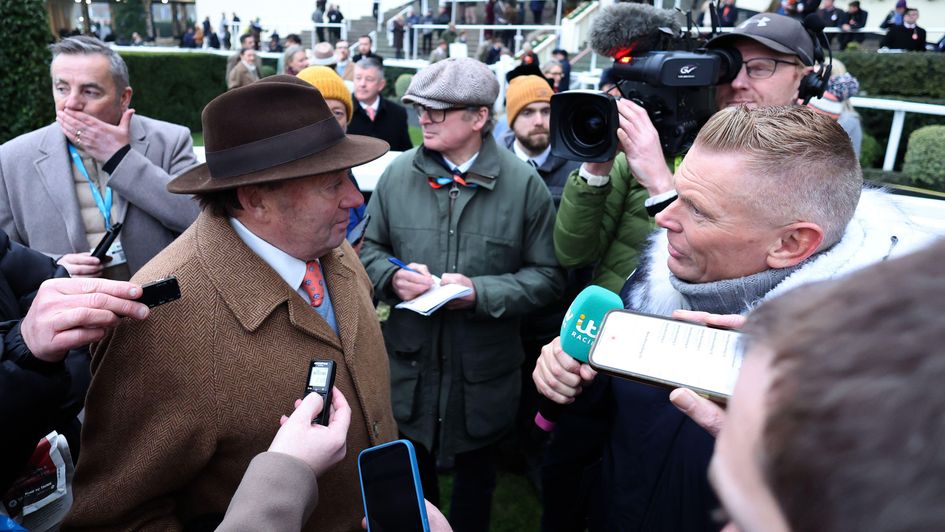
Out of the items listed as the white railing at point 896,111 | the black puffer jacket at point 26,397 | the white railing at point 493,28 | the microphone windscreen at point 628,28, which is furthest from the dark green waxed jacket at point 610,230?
the white railing at point 493,28

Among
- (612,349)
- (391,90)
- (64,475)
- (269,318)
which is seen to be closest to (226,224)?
(269,318)

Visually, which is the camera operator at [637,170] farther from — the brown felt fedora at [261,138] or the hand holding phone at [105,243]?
the hand holding phone at [105,243]

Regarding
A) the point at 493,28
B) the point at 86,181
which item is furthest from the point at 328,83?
the point at 493,28

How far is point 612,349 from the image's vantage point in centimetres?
130

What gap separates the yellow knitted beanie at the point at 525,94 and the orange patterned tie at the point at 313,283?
8.34ft

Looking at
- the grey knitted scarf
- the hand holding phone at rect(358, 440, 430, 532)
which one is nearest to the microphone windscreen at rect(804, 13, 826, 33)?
the grey knitted scarf

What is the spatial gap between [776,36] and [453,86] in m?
1.37

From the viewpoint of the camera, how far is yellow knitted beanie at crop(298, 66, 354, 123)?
163 inches

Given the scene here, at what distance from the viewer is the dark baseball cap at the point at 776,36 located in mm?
2426

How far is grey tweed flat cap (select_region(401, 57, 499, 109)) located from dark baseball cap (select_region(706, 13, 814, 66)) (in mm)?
1043

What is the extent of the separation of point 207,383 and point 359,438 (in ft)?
1.65

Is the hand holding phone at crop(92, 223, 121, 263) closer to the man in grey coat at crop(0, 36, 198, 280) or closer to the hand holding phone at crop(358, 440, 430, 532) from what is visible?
the man in grey coat at crop(0, 36, 198, 280)

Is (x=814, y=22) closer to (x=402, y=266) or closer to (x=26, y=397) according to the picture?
(x=402, y=266)

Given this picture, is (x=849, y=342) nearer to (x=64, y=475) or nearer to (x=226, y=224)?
(x=226, y=224)
